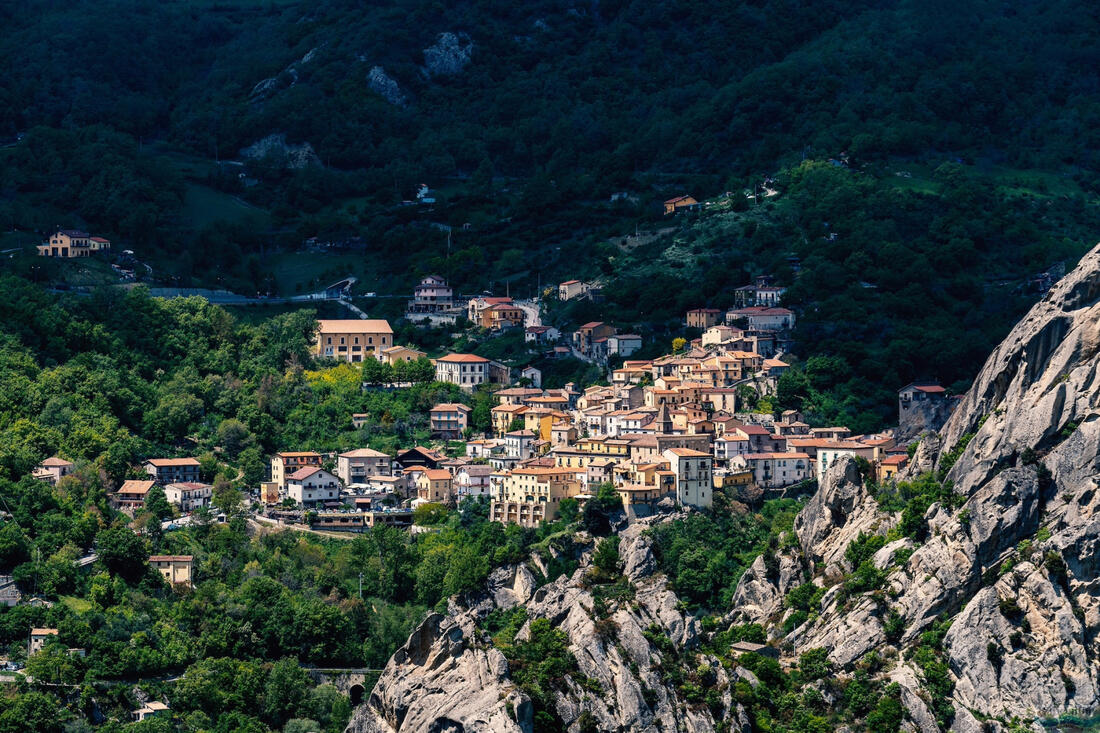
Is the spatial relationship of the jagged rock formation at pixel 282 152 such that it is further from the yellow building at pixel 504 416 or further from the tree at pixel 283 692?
the tree at pixel 283 692

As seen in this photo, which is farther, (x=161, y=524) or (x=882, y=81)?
(x=882, y=81)

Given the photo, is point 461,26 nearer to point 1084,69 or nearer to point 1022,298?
point 1084,69

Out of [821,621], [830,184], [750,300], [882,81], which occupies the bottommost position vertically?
[821,621]

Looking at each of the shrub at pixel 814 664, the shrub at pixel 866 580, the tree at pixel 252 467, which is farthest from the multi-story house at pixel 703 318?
the shrub at pixel 814 664

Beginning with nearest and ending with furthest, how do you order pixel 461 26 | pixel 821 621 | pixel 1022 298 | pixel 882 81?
pixel 821 621
pixel 1022 298
pixel 882 81
pixel 461 26

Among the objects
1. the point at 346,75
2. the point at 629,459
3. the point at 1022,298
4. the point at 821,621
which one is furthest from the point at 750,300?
the point at 346,75

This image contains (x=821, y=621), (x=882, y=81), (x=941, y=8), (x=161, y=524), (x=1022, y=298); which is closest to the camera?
(x=821, y=621)

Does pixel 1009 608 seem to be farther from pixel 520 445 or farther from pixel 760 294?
pixel 760 294

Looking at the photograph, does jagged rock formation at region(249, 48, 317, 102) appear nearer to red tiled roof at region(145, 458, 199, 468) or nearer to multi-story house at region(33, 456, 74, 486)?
red tiled roof at region(145, 458, 199, 468)
